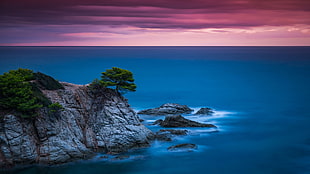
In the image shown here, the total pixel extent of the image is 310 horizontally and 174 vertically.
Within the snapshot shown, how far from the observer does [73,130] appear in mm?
36844

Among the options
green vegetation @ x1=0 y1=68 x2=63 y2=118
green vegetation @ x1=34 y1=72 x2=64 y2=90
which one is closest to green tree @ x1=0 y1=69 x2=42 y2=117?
green vegetation @ x1=0 y1=68 x2=63 y2=118

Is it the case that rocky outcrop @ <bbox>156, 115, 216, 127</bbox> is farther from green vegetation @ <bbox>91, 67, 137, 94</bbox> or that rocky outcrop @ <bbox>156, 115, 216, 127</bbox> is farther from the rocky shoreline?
green vegetation @ <bbox>91, 67, 137, 94</bbox>

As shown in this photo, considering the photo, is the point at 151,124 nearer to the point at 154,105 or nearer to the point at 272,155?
the point at 272,155

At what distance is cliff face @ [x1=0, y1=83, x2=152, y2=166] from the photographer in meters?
33.2

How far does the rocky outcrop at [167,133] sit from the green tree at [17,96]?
14409mm

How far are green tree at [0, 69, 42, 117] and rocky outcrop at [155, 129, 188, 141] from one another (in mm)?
14409

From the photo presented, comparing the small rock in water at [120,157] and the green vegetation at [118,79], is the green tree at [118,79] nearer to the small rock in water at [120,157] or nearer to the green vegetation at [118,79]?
the green vegetation at [118,79]

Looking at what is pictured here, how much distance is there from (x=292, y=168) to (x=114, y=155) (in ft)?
61.8

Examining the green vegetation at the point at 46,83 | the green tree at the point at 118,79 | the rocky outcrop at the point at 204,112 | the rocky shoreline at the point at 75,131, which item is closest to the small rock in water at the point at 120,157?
the rocky shoreline at the point at 75,131

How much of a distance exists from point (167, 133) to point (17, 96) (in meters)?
18.3

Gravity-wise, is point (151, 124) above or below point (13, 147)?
above

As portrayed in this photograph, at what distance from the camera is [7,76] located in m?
36.4

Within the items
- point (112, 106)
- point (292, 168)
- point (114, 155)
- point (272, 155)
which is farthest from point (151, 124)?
point (292, 168)

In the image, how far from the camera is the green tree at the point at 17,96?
34.6 m
